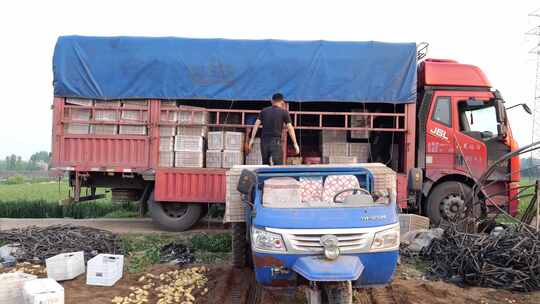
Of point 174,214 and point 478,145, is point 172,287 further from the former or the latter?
point 478,145

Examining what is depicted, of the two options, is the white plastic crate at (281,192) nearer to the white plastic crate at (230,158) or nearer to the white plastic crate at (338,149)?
the white plastic crate at (230,158)

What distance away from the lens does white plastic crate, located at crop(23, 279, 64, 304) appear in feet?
13.0

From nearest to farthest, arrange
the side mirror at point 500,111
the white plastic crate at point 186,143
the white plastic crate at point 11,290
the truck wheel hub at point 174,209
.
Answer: the white plastic crate at point 11,290 → the side mirror at point 500,111 → the white plastic crate at point 186,143 → the truck wheel hub at point 174,209

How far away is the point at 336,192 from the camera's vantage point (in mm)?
5043

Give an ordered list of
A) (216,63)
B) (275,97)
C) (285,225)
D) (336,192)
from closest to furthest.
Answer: (285,225)
(336,192)
(275,97)
(216,63)

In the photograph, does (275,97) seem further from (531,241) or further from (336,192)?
(531,241)

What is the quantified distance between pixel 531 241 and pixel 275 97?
4621mm

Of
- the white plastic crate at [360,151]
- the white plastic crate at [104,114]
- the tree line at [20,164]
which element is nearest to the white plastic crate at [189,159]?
the white plastic crate at [104,114]

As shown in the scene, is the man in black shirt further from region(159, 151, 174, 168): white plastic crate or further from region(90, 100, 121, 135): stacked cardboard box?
region(90, 100, 121, 135): stacked cardboard box

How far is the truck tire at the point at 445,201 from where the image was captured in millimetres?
8969

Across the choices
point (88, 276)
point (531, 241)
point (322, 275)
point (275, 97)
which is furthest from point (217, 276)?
point (531, 241)

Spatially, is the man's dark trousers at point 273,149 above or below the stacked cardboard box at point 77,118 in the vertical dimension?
below

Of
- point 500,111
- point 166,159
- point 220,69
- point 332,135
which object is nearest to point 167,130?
point 166,159

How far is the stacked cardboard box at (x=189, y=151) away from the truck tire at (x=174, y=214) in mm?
925
